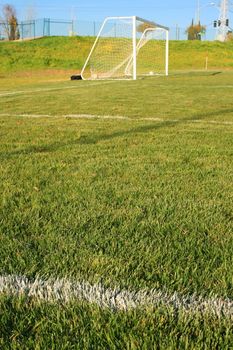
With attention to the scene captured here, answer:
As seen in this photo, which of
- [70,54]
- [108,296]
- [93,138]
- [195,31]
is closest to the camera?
[108,296]

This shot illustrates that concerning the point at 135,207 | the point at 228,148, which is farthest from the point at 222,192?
the point at 228,148

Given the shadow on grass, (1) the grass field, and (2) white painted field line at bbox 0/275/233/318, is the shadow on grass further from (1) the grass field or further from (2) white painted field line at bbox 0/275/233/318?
(2) white painted field line at bbox 0/275/233/318

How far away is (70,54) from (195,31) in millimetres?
43671

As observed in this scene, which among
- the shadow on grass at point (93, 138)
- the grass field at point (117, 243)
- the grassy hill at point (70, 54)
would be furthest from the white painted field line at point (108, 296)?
the grassy hill at point (70, 54)

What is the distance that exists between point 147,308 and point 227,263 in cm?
59

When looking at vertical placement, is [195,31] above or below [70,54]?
above

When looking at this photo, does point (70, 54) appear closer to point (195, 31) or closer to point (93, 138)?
point (93, 138)

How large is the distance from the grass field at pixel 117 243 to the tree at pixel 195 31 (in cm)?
7771

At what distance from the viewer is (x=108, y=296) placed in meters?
1.80

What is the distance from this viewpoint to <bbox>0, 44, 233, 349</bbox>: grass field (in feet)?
5.25

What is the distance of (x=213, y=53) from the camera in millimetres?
52438

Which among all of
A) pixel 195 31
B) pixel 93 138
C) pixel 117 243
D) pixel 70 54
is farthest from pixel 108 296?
pixel 195 31

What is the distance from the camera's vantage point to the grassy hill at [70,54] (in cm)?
3853

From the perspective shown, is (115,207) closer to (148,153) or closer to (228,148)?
(148,153)
